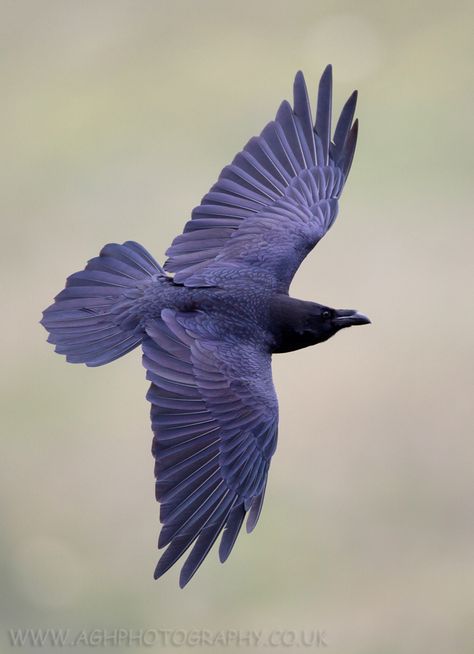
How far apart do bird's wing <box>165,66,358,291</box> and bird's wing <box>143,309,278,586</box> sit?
69 centimetres

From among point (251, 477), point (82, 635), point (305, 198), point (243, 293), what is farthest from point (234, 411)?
point (82, 635)

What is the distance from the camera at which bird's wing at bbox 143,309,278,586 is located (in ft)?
24.2

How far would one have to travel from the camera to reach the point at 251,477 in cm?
773

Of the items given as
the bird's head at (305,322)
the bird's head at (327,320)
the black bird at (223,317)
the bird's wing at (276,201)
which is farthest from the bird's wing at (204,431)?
the bird's wing at (276,201)

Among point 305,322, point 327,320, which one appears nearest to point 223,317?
point 305,322

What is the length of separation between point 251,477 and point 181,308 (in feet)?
4.00

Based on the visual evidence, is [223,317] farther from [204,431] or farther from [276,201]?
[276,201]

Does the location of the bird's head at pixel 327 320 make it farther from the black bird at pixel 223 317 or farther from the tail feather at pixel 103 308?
the tail feather at pixel 103 308

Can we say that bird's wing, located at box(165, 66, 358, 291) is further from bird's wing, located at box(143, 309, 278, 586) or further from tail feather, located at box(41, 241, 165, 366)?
bird's wing, located at box(143, 309, 278, 586)

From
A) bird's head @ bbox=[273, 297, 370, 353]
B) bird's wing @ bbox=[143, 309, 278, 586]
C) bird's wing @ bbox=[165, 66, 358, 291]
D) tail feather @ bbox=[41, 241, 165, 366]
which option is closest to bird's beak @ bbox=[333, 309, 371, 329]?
bird's head @ bbox=[273, 297, 370, 353]

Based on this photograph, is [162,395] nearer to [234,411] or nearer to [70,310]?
[234,411]

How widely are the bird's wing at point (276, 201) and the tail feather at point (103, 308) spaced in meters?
0.30

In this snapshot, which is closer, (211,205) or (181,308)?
(181,308)

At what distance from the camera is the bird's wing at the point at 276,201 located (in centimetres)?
884
